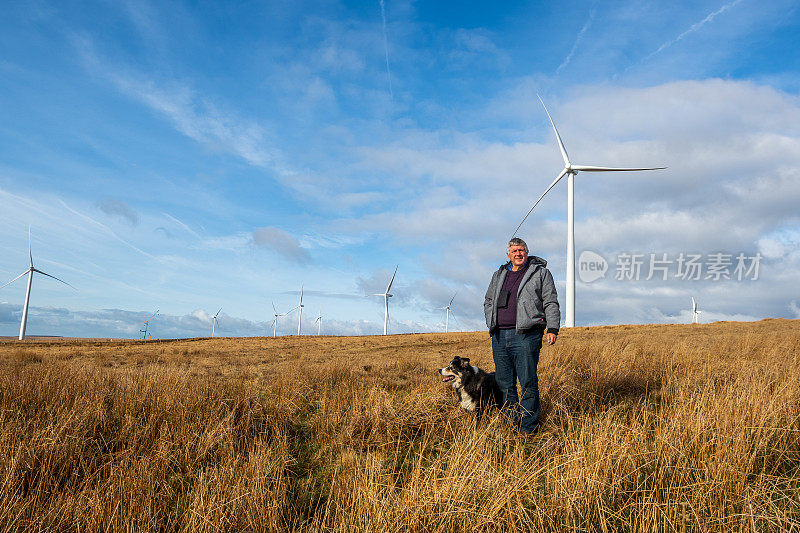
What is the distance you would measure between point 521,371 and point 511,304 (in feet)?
3.37

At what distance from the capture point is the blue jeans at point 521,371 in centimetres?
624

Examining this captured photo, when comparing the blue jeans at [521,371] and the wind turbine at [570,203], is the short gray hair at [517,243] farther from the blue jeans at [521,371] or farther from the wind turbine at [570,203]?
the wind turbine at [570,203]

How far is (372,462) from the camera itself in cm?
407

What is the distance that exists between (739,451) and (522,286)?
312 cm

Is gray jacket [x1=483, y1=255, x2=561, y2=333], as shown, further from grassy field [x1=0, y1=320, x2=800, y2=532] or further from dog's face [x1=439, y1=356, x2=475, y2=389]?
grassy field [x1=0, y1=320, x2=800, y2=532]

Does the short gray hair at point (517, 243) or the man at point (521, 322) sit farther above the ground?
the short gray hair at point (517, 243)

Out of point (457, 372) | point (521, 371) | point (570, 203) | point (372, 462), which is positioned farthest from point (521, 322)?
point (570, 203)

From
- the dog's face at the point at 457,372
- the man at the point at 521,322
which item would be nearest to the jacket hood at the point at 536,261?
the man at the point at 521,322

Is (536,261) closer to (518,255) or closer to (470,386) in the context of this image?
(518,255)

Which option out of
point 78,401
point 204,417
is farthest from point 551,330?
point 78,401

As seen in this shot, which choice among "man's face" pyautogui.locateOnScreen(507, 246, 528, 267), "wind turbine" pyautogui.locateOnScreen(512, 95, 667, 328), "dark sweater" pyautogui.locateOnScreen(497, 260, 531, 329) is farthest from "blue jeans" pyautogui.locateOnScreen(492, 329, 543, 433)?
"wind turbine" pyautogui.locateOnScreen(512, 95, 667, 328)

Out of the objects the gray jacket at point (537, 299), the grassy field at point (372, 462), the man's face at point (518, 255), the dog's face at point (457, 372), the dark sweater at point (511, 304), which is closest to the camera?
the grassy field at point (372, 462)

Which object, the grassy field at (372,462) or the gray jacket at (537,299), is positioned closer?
the grassy field at (372,462)

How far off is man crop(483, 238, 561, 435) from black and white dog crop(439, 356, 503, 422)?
251 mm
